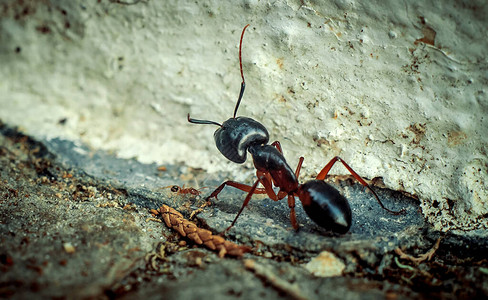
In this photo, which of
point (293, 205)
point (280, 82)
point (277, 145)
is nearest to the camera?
point (293, 205)

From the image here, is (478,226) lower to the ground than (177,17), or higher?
lower

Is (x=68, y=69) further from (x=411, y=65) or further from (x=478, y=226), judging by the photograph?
(x=478, y=226)

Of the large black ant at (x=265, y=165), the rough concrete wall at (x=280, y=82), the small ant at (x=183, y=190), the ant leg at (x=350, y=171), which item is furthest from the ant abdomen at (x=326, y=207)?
the small ant at (x=183, y=190)

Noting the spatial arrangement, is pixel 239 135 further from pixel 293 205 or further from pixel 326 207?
pixel 326 207

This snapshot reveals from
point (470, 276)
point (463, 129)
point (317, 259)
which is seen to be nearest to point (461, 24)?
point (463, 129)

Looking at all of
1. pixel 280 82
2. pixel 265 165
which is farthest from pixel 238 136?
pixel 280 82
